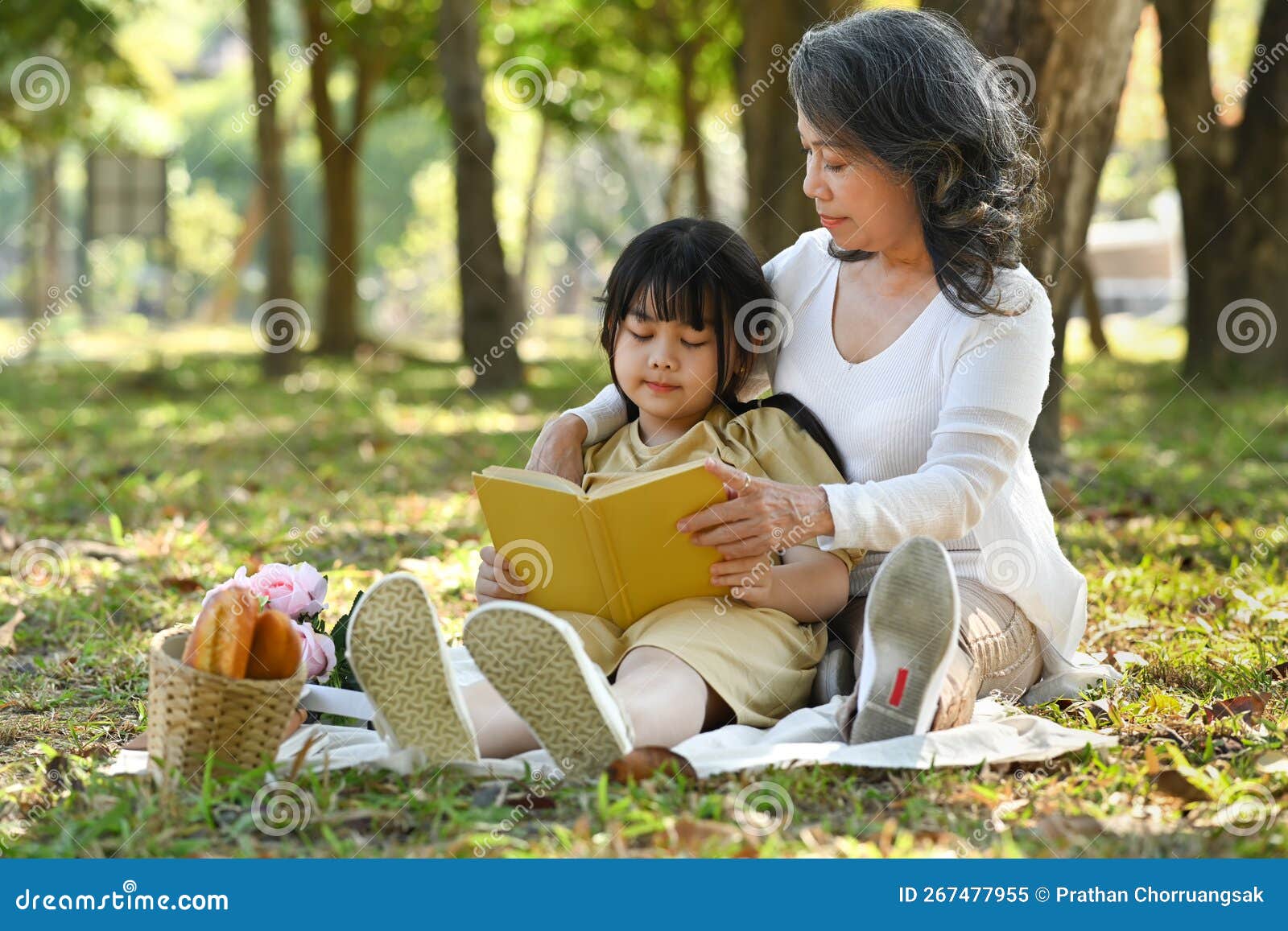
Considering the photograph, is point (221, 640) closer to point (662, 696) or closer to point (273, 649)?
point (273, 649)

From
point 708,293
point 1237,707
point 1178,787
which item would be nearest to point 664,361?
point 708,293

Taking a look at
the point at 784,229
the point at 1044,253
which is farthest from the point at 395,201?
the point at 1044,253

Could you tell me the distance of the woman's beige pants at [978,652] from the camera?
2834 mm

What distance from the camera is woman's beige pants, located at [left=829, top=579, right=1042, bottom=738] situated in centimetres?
283

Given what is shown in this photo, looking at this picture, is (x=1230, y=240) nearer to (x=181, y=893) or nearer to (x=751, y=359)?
(x=751, y=359)

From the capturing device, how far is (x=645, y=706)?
2.71m

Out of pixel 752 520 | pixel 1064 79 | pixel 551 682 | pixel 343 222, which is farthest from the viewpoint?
pixel 343 222

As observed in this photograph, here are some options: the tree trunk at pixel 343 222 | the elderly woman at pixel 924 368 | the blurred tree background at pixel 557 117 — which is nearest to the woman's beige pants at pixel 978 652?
the elderly woman at pixel 924 368

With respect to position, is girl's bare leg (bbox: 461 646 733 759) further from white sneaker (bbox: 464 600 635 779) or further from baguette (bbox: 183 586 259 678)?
baguette (bbox: 183 586 259 678)

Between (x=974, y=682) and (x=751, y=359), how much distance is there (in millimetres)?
919

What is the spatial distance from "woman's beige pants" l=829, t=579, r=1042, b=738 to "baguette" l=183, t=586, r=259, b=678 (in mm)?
1164

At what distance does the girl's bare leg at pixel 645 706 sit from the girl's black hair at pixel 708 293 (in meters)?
0.73

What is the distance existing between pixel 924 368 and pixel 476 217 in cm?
831

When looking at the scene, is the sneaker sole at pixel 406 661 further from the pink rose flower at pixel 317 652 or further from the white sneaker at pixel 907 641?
the white sneaker at pixel 907 641
